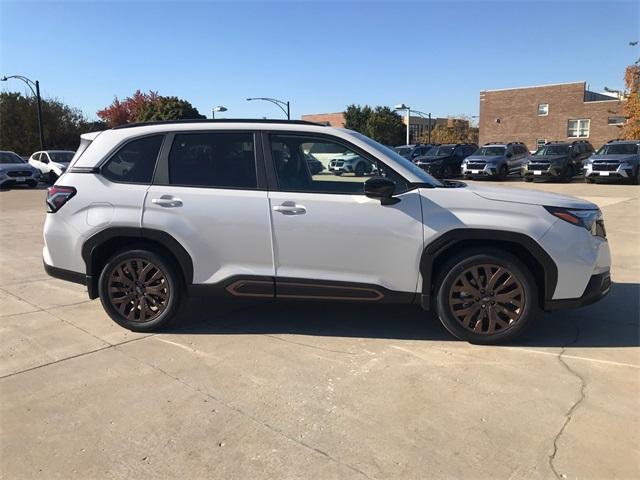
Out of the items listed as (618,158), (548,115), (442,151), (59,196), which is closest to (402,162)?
(59,196)

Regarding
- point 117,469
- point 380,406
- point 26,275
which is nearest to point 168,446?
point 117,469

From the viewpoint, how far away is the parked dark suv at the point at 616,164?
21.1 m

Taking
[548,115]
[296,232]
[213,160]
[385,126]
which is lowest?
[296,232]

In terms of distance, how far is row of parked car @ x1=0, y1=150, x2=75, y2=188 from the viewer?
2305 cm

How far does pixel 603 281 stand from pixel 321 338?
2.39 m

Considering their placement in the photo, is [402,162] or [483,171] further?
[483,171]

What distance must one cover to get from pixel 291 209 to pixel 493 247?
1682 millimetres

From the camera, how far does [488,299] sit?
13.9 feet

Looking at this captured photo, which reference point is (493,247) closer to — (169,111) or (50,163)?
(50,163)

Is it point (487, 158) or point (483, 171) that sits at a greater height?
point (487, 158)

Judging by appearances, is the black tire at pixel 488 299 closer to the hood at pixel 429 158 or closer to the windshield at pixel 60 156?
the hood at pixel 429 158

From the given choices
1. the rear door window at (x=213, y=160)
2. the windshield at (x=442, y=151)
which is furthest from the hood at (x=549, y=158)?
the rear door window at (x=213, y=160)

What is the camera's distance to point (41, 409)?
11.0 ft

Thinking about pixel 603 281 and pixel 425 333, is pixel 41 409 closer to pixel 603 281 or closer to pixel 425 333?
pixel 425 333
